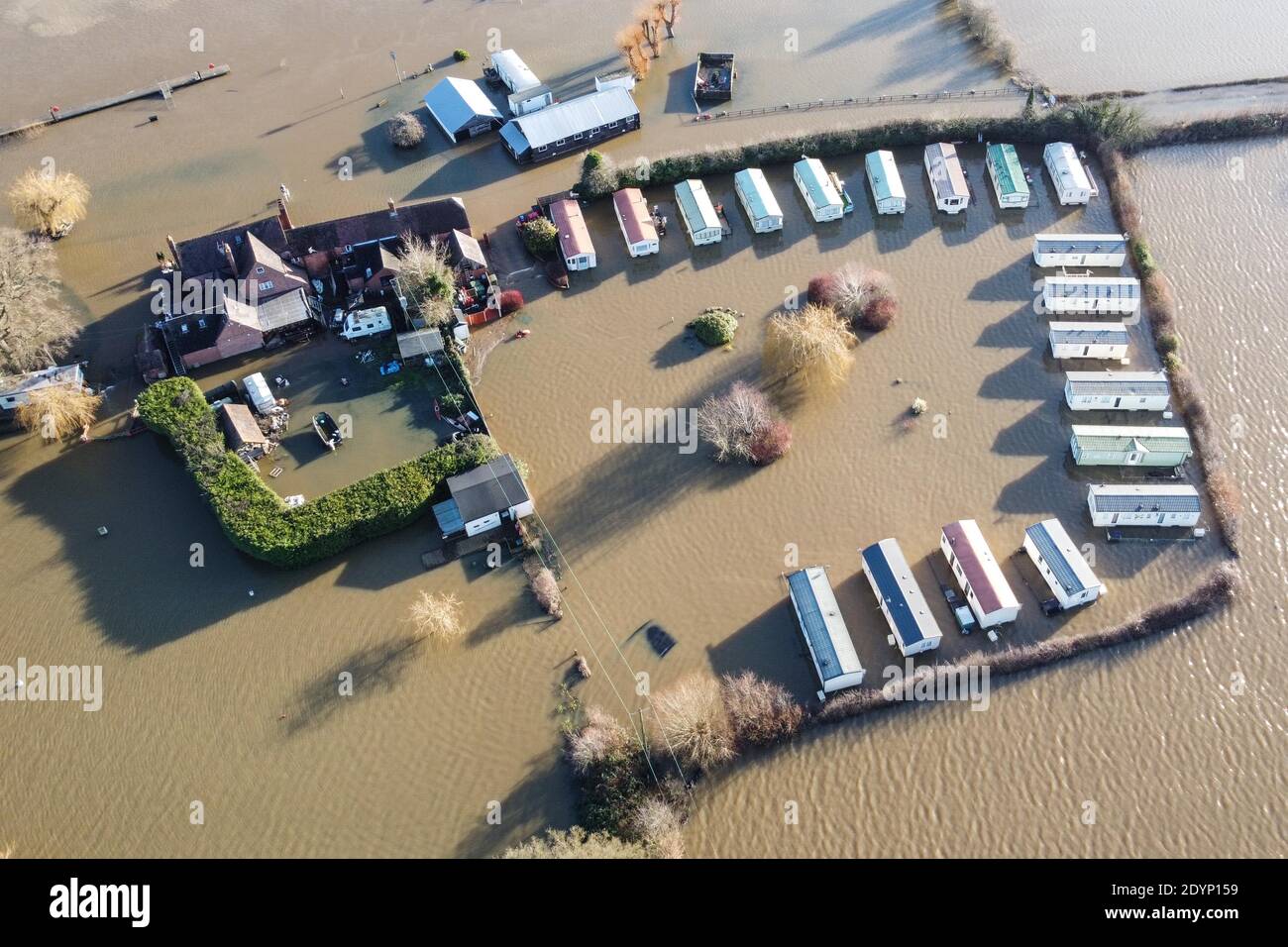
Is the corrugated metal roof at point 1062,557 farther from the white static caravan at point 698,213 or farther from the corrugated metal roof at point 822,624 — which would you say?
the white static caravan at point 698,213

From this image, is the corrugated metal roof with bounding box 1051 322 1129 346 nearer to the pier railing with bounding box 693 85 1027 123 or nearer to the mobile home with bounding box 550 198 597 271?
the pier railing with bounding box 693 85 1027 123

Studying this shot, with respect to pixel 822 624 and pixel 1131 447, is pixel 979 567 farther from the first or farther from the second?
pixel 1131 447

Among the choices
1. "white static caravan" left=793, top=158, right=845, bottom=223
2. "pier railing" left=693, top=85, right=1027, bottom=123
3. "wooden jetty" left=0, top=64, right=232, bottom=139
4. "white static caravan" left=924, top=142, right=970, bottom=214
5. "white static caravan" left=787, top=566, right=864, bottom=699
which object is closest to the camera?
"white static caravan" left=787, top=566, right=864, bottom=699

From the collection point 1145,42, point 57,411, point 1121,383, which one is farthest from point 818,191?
point 57,411

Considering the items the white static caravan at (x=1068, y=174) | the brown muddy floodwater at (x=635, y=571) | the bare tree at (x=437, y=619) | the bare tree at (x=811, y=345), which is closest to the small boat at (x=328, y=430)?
the brown muddy floodwater at (x=635, y=571)

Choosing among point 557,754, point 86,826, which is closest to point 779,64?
point 557,754

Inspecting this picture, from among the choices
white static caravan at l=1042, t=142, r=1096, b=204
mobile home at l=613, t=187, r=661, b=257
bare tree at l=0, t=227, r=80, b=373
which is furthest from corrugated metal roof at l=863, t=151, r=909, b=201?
bare tree at l=0, t=227, r=80, b=373
